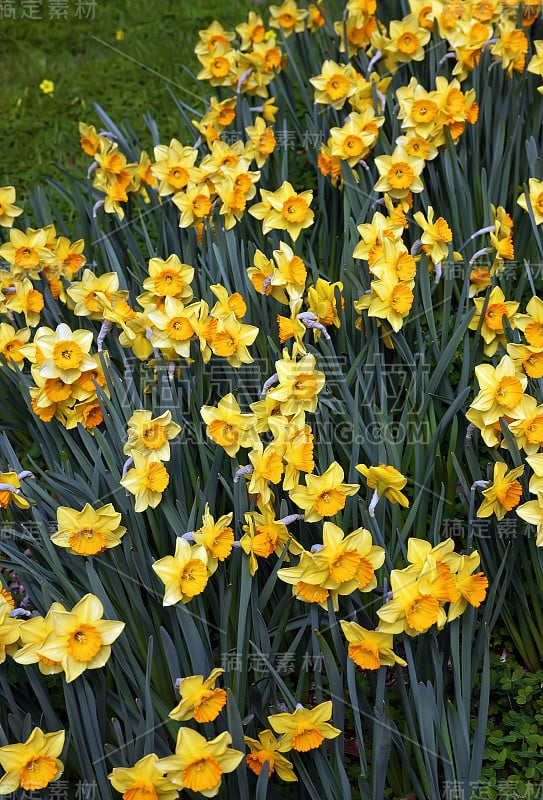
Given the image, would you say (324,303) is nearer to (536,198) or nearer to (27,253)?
(536,198)

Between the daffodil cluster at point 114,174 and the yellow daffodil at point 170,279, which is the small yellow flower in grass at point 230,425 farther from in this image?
the daffodil cluster at point 114,174

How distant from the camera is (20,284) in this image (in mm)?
2650

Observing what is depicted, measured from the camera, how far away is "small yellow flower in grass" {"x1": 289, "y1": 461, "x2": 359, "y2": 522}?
1.80 meters

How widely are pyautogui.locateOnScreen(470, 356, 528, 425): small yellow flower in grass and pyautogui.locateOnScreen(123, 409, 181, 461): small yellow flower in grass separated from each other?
744mm

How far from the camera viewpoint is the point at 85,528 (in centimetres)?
184

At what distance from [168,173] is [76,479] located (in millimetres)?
1310

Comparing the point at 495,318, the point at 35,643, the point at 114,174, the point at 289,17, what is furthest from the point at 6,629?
the point at 289,17

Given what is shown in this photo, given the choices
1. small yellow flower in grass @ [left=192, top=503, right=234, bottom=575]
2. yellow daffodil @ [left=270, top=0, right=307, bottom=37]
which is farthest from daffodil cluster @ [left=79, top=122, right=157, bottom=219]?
small yellow flower in grass @ [left=192, top=503, right=234, bottom=575]

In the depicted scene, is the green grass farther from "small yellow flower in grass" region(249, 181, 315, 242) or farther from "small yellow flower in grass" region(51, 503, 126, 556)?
"small yellow flower in grass" region(51, 503, 126, 556)

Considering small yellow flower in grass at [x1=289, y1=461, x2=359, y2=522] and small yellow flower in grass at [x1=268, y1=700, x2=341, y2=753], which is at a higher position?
small yellow flower in grass at [x1=289, y1=461, x2=359, y2=522]

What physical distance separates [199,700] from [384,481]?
2.03 feet

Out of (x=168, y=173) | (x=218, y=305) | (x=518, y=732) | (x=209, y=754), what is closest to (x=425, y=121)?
(x=168, y=173)

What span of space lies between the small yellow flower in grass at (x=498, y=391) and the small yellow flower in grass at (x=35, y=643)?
109 centimetres

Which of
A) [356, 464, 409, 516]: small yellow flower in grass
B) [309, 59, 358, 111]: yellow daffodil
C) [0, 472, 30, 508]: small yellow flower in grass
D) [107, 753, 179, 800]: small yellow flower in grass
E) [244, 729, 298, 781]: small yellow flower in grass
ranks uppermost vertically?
[309, 59, 358, 111]: yellow daffodil
